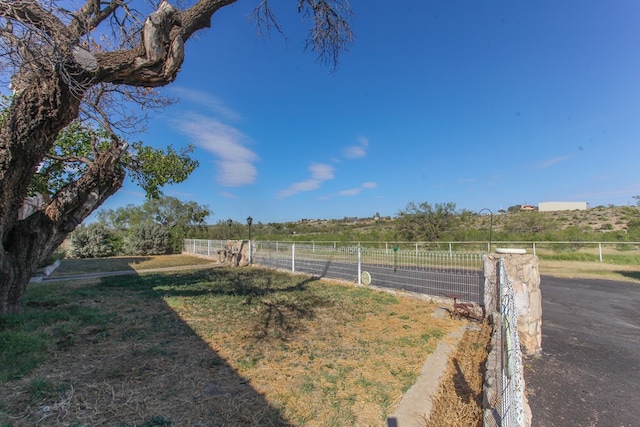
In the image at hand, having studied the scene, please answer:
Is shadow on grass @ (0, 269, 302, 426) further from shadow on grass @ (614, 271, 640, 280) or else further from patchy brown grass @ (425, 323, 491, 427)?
shadow on grass @ (614, 271, 640, 280)

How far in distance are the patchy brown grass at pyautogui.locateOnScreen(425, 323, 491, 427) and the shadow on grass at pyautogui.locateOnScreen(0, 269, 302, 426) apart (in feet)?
4.44

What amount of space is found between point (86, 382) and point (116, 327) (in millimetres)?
2041

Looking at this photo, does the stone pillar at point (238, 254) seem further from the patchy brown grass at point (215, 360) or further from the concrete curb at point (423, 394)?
the concrete curb at point (423, 394)

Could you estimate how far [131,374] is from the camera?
3146mm

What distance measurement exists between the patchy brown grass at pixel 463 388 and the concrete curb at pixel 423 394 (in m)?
0.05

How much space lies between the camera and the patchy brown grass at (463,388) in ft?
8.28

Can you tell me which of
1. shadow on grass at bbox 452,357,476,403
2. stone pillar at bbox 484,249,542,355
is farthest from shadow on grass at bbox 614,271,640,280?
shadow on grass at bbox 452,357,476,403

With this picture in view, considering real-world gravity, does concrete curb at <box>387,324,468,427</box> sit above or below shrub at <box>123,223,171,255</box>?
below

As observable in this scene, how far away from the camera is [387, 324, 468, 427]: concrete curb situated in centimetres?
250

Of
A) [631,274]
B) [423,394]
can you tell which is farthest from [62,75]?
[631,274]

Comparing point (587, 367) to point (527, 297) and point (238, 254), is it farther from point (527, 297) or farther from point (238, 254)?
point (238, 254)

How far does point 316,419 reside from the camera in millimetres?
2473

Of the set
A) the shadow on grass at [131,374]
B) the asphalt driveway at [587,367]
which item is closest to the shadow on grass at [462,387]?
the asphalt driveway at [587,367]

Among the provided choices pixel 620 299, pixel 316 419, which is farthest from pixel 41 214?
pixel 620 299
